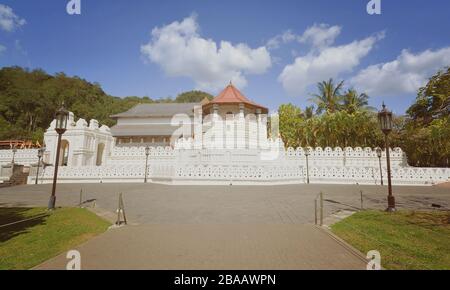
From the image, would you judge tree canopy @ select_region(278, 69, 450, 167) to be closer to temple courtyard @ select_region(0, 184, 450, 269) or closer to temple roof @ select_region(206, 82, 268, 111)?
temple roof @ select_region(206, 82, 268, 111)

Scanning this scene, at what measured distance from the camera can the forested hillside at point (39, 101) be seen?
43844 millimetres

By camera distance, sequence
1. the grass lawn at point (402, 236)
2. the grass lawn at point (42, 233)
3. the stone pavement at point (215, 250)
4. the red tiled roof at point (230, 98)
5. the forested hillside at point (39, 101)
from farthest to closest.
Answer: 1. the forested hillside at point (39, 101)
2. the red tiled roof at point (230, 98)
3. the grass lawn at point (42, 233)
4. the grass lawn at point (402, 236)
5. the stone pavement at point (215, 250)

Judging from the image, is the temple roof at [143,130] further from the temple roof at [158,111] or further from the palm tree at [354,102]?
the palm tree at [354,102]

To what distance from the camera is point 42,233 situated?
6184 millimetres

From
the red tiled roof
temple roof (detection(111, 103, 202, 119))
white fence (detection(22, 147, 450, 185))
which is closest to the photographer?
white fence (detection(22, 147, 450, 185))

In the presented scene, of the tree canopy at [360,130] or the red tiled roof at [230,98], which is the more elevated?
the red tiled roof at [230,98]

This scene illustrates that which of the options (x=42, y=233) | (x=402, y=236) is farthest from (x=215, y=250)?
(x=42, y=233)

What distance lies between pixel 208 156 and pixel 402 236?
19.0m

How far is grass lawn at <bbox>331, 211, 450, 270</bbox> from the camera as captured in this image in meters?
4.21

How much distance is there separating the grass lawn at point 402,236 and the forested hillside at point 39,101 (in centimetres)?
5200

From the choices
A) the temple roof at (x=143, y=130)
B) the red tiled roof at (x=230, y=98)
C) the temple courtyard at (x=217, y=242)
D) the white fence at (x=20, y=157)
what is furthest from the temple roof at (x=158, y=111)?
the temple courtyard at (x=217, y=242)

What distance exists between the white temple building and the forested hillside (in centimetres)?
1806

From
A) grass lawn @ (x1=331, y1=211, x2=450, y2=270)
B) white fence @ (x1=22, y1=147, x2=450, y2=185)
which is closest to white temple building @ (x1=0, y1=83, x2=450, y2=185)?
white fence @ (x1=22, y1=147, x2=450, y2=185)
